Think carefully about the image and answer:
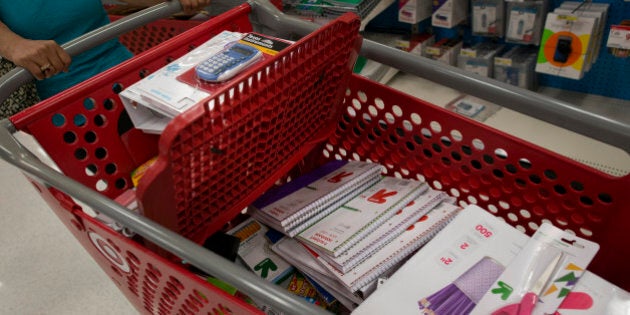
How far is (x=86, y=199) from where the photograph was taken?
0.82 m

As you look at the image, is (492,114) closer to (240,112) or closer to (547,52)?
(547,52)

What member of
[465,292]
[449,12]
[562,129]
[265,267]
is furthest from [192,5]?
[562,129]

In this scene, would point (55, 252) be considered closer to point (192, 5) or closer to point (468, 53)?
point (192, 5)

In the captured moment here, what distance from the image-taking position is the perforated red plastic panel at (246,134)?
31.8 inches

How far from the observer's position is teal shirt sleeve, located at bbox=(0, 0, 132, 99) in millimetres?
1448

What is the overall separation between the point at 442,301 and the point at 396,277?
0.10 meters

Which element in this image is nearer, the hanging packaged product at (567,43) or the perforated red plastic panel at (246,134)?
the perforated red plastic panel at (246,134)

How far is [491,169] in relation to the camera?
1164 millimetres

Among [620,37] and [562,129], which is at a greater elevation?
[620,37]

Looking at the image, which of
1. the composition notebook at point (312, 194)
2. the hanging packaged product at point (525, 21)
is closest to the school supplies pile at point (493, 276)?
the composition notebook at point (312, 194)

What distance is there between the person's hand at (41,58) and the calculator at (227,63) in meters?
0.41

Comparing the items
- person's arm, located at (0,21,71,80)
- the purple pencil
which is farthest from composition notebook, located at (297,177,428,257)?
person's arm, located at (0,21,71,80)

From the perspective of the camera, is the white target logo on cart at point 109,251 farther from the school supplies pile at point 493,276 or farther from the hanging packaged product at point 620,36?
the hanging packaged product at point 620,36

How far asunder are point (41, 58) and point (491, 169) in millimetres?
1103
